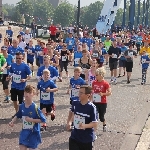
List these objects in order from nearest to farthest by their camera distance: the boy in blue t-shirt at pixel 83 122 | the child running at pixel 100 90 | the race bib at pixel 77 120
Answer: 1. the boy in blue t-shirt at pixel 83 122
2. the race bib at pixel 77 120
3. the child running at pixel 100 90

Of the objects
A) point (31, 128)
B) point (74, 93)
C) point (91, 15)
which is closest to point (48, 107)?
point (74, 93)

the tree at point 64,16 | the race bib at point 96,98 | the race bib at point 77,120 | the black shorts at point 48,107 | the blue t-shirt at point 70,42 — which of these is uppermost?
the tree at point 64,16

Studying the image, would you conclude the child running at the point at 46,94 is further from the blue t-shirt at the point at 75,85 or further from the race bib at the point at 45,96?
the blue t-shirt at the point at 75,85

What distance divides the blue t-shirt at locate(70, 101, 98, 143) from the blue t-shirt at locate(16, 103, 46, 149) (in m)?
0.64

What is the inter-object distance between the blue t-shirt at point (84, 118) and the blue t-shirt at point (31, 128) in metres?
0.64

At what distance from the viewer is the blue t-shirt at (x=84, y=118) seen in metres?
→ 5.65

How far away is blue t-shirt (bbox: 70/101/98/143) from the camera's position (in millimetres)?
5648

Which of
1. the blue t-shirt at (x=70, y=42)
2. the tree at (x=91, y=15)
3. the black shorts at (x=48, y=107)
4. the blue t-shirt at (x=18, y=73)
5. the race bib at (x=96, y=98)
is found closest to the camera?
the race bib at (x=96, y=98)

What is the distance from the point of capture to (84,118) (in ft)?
18.7

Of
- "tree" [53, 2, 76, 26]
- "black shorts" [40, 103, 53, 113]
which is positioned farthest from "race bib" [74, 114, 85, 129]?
"tree" [53, 2, 76, 26]

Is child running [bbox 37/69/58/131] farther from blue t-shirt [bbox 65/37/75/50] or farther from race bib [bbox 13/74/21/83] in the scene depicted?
blue t-shirt [bbox 65/37/75/50]

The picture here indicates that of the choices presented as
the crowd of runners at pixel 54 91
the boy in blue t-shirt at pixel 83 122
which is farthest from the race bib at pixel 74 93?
the boy in blue t-shirt at pixel 83 122

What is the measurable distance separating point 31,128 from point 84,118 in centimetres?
104

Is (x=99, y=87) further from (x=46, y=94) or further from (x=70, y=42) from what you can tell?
(x=70, y=42)
